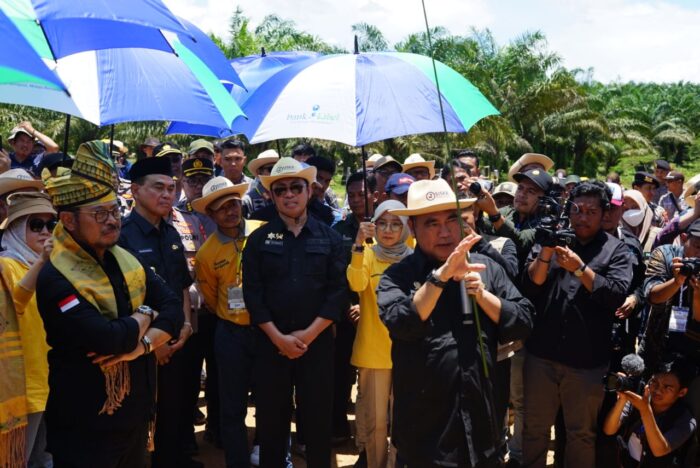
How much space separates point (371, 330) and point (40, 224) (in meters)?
2.33

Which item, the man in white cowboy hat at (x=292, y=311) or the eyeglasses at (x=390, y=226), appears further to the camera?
the eyeglasses at (x=390, y=226)

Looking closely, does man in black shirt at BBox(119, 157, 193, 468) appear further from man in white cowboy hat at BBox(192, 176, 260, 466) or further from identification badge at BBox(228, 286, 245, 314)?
identification badge at BBox(228, 286, 245, 314)

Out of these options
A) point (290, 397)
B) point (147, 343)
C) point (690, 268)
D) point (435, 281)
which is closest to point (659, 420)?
point (690, 268)

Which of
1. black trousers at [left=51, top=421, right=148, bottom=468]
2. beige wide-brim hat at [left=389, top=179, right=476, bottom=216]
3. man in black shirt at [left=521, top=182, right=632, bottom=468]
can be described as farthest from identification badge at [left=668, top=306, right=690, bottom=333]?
black trousers at [left=51, top=421, right=148, bottom=468]

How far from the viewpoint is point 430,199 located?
11.3ft

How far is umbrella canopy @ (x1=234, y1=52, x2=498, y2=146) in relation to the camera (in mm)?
4645

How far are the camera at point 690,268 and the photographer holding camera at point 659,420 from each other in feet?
2.50

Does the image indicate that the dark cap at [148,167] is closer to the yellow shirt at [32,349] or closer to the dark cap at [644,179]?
the yellow shirt at [32,349]

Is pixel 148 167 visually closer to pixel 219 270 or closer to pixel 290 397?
pixel 219 270

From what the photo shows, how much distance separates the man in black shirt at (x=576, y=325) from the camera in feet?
14.8

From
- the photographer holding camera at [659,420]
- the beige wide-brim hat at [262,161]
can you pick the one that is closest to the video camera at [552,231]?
the photographer holding camera at [659,420]

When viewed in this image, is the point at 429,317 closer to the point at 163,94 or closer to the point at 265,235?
the point at 265,235

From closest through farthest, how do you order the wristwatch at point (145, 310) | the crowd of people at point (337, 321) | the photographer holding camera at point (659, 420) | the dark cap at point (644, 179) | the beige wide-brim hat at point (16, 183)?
the crowd of people at point (337, 321), the wristwatch at point (145, 310), the beige wide-brim hat at point (16, 183), the photographer holding camera at point (659, 420), the dark cap at point (644, 179)

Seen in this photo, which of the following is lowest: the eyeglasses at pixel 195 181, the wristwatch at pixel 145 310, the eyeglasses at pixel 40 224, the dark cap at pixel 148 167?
the wristwatch at pixel 145 310
